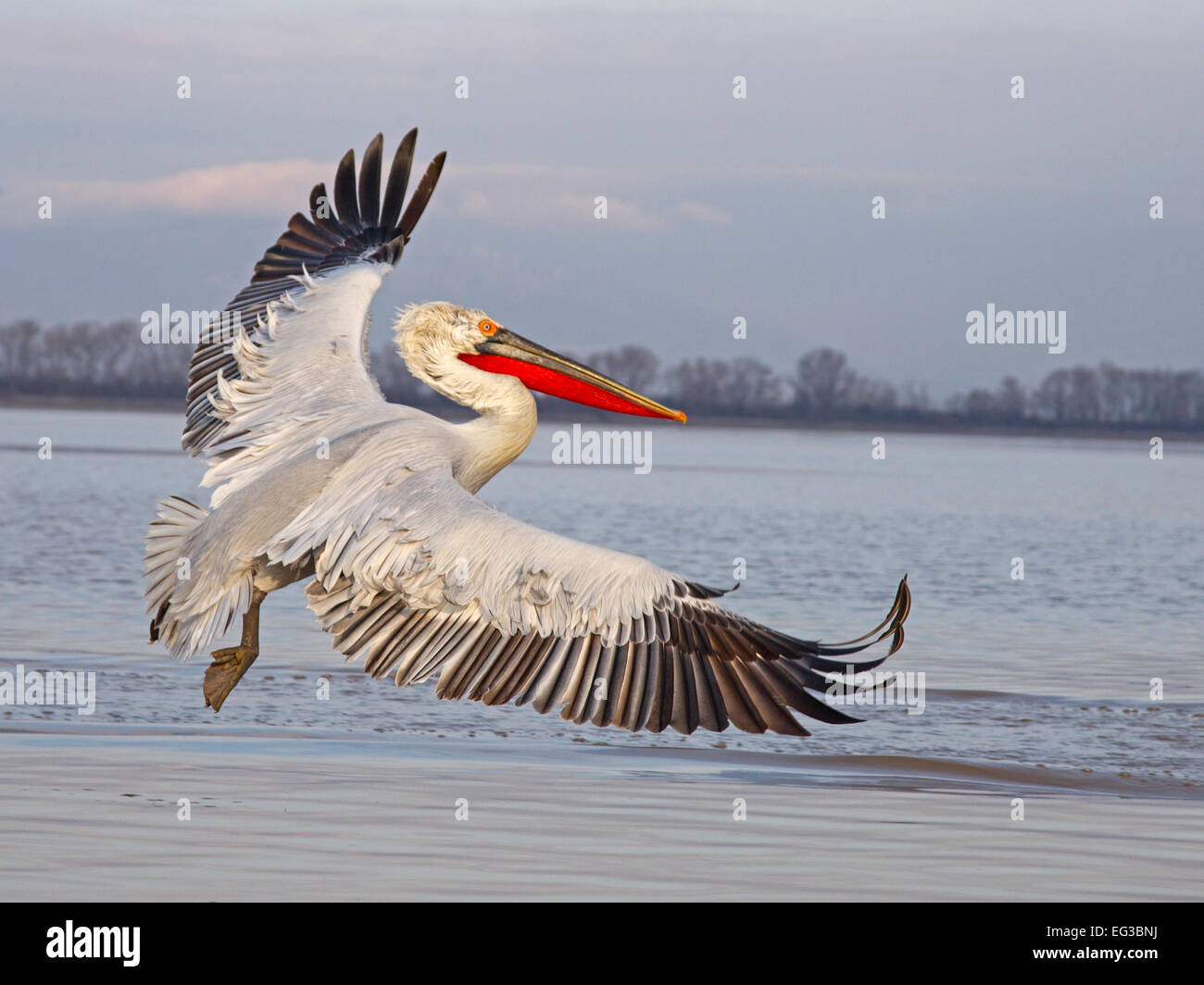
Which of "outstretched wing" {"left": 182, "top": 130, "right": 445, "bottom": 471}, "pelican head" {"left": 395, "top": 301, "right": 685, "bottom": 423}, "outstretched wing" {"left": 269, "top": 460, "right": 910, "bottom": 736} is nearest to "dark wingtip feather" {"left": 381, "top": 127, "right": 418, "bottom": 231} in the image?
"outstretched wing" {"left": 182, "top": 130, "right": 445, "bottom": 471}

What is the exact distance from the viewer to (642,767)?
7.15 meters

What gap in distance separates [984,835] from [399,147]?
459 cm

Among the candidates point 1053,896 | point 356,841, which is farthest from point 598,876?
point 1053,896

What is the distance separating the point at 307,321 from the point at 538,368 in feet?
3.45

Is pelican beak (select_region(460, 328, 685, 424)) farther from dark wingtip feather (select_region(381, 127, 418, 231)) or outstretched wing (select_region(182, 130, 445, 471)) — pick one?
dark wingtip feather (select_region(381, 127, 418, 231))

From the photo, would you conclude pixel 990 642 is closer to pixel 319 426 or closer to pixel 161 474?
pixel 319 426

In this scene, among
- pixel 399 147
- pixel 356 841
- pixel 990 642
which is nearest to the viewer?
pixel 356 841

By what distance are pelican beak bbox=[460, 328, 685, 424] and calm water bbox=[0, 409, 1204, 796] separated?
162cm

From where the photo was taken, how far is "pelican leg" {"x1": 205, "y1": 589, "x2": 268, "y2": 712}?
618 centimetres

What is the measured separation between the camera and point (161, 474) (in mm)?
28172

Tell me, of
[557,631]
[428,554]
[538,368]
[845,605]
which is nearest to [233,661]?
[428,554]

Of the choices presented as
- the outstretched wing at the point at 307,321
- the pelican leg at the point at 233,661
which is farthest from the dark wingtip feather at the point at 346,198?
the pelican leg at the point at 233,661

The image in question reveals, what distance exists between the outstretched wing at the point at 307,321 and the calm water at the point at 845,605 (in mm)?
1645

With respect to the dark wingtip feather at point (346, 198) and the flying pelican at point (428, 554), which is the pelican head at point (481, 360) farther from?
the dark wingtip feather at point (346, 198)
